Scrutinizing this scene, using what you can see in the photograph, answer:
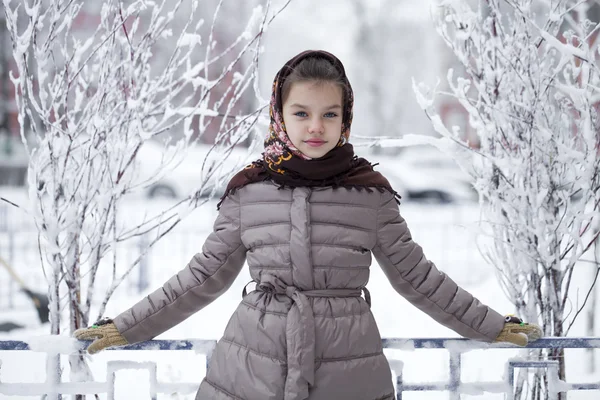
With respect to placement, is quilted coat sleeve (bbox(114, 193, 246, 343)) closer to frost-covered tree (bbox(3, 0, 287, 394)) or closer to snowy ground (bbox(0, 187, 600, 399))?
snowy ground (bbox(0, 187, 600, 399))

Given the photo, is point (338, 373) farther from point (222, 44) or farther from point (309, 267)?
point (222, 44)

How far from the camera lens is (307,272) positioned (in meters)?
1.71

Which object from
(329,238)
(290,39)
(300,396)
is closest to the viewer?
(300,396)

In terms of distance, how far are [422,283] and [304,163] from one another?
0.56 m

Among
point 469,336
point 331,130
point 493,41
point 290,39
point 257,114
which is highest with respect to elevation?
point 290,39

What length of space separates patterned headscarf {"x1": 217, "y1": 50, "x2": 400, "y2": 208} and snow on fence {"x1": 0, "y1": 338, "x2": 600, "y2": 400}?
64cm

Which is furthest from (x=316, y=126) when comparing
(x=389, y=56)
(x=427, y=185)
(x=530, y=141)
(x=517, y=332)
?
(x=389, y=56)

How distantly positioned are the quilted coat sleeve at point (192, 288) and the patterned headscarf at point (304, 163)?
129 mm

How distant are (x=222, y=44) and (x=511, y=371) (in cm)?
1276

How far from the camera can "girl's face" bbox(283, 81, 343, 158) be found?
1763 millimetres

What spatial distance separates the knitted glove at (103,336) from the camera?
184cm

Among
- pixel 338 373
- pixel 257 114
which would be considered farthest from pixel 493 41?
pixel 338 373

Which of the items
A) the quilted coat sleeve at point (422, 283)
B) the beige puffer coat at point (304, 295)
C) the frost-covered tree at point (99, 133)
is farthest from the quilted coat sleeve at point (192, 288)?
the frost-covered tree at point (99, 133)

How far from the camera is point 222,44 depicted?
13.8 meters
